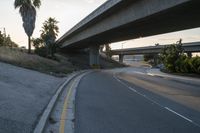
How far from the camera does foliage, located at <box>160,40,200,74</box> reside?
4647cm

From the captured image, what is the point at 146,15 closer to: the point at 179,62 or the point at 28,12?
the point at 179,62

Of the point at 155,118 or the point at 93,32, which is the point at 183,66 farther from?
the point at 155,118

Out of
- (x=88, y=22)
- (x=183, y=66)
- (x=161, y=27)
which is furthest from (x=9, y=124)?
(x=183, y=66)

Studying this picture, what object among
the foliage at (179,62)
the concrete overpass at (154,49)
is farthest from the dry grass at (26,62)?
the concrete overpass at (154,49)

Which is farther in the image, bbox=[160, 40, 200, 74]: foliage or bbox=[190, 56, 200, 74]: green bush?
bbox=[160, 40, 200, 74]: foliage

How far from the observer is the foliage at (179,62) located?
152 ft

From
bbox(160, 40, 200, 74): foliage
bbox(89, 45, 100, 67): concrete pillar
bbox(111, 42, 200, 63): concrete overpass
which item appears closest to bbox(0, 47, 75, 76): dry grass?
bbox(160, 40, 200, 74): foliage

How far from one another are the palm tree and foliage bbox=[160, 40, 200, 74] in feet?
72.2

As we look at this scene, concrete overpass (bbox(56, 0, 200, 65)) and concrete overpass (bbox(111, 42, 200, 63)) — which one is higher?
concrete overpass (bbox(56, 0, 200, 65))

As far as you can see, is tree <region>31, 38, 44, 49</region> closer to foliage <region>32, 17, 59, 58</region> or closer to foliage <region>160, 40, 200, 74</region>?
foliage <region>32, 17, 59, 58</region>

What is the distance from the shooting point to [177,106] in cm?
1533

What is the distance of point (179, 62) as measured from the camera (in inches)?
2079

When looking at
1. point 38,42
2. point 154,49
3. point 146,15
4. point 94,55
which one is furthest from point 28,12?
point 154,49

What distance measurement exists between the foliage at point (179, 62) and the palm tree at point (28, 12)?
72.2 feet
